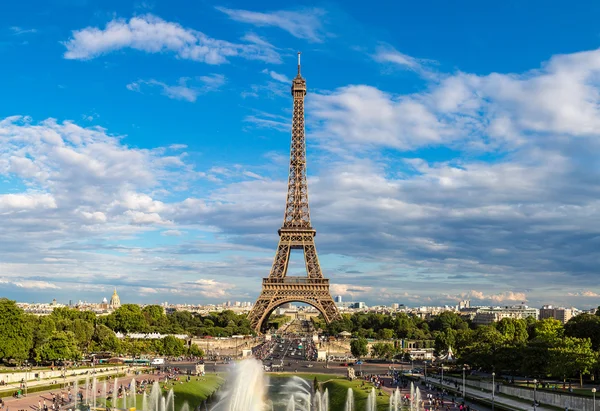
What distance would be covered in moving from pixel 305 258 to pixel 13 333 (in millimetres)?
58603

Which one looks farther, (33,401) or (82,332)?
(82,332)

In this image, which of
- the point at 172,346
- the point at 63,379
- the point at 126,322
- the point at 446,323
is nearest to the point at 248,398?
the point at 63,379

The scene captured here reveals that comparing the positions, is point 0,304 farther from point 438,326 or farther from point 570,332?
point 438,326

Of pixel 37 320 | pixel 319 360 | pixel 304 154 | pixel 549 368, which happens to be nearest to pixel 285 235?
pixel 304 154

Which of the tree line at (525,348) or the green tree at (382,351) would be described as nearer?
the tree line at (525,348)

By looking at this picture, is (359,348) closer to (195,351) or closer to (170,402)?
(195,351)

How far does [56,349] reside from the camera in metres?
73.4

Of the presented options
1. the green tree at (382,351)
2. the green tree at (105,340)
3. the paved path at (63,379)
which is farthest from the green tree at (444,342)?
the green tree at (105,340)

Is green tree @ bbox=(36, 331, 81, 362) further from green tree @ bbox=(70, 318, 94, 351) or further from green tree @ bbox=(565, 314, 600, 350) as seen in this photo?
green tree @ bbox=(565, 314, 600, 350)

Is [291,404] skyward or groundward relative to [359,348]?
groundward

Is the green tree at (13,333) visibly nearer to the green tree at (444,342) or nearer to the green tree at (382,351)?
the green tree at (444,342)

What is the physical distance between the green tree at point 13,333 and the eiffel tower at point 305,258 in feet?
167

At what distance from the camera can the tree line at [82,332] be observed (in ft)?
225

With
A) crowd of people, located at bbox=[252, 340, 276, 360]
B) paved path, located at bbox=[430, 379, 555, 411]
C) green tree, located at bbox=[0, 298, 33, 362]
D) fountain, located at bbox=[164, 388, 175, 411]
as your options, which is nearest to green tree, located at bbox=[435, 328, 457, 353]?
crowd of people, located at bbox=[252, 340, 276, 360]
